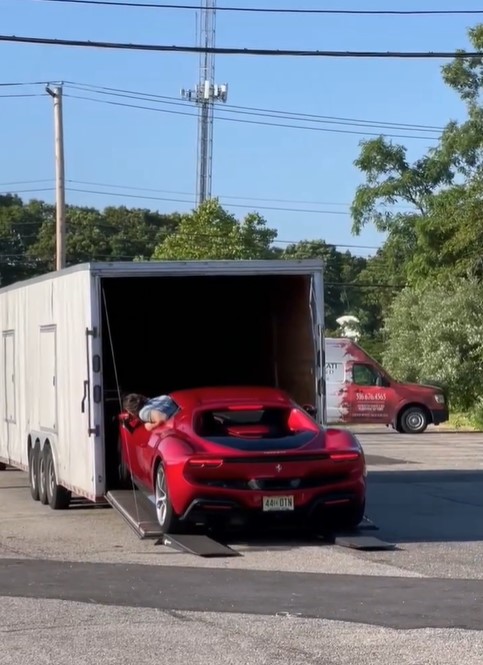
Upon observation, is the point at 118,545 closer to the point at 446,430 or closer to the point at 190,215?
the point at 446,430

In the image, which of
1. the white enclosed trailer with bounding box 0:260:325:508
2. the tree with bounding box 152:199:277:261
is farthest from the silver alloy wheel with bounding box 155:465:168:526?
the tree with bounding box 152:199:277:261

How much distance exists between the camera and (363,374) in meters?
32.8

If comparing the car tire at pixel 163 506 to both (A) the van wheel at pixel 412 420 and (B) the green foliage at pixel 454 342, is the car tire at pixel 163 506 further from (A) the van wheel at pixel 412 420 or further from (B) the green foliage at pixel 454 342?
(B) the green foliage at pixel 454 342

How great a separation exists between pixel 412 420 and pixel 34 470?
58.7ft

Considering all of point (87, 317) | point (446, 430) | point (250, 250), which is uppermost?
point (250, 250)

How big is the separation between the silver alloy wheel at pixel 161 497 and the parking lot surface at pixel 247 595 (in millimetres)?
319

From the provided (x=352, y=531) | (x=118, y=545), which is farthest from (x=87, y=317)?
(x=352, y=531)

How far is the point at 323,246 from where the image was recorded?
85.8m

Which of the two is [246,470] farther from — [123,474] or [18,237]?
[18,237]

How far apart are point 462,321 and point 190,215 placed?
22.3m

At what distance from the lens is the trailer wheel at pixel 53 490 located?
15.8m

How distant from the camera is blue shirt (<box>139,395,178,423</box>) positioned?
45.7ft

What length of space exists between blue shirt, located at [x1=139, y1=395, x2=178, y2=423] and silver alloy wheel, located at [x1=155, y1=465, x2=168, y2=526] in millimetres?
924

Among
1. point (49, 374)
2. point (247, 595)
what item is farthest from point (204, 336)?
point (247, 595)
